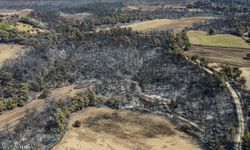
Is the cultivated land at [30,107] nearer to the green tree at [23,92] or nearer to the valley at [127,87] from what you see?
the valley at [127,87]

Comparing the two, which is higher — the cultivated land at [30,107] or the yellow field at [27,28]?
the yellow field at [27,28]

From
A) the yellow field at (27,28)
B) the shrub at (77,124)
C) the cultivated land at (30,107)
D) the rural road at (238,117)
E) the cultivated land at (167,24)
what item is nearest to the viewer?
the rural road at (238,117)

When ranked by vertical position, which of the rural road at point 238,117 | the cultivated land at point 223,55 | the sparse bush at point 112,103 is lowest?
the sparse bush at point 112,103

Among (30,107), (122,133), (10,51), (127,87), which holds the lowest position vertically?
(122,133)

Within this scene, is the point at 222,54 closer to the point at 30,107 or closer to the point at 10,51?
the point at 30,107

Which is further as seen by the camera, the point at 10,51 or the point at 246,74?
the point at 10,51

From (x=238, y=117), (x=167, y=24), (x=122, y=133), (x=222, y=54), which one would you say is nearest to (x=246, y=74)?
(x=222, y=54)

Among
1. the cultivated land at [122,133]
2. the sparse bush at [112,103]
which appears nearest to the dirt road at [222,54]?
the sparse bush at [112,103]
